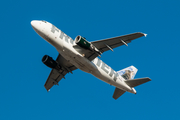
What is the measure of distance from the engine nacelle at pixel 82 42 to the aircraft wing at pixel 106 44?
996mm

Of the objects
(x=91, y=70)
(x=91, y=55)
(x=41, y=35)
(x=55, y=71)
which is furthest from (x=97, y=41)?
(x=55, y=71)

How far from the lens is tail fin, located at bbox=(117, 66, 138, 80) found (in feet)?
143

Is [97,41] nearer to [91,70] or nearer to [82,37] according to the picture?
[82,37]

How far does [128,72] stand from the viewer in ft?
146

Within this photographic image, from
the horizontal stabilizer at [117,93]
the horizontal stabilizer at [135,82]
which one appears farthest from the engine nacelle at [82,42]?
the horizontal stabilizer at [117,93]

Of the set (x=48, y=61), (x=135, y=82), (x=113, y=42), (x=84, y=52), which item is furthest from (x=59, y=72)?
(x=135, y=82)

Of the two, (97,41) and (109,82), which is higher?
(97,41)

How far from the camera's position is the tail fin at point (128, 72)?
1716 inches

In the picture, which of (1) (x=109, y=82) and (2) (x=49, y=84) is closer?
(1) (x=109, y=82)

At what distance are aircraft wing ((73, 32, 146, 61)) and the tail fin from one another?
9.43 m

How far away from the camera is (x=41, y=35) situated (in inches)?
1318

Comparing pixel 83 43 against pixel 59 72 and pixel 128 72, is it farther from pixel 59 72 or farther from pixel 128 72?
pixel 128 72

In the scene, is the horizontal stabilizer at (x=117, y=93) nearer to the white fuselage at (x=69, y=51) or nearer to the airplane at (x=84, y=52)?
the airplane at (x=84, y=52)

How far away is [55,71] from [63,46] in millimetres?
9795
